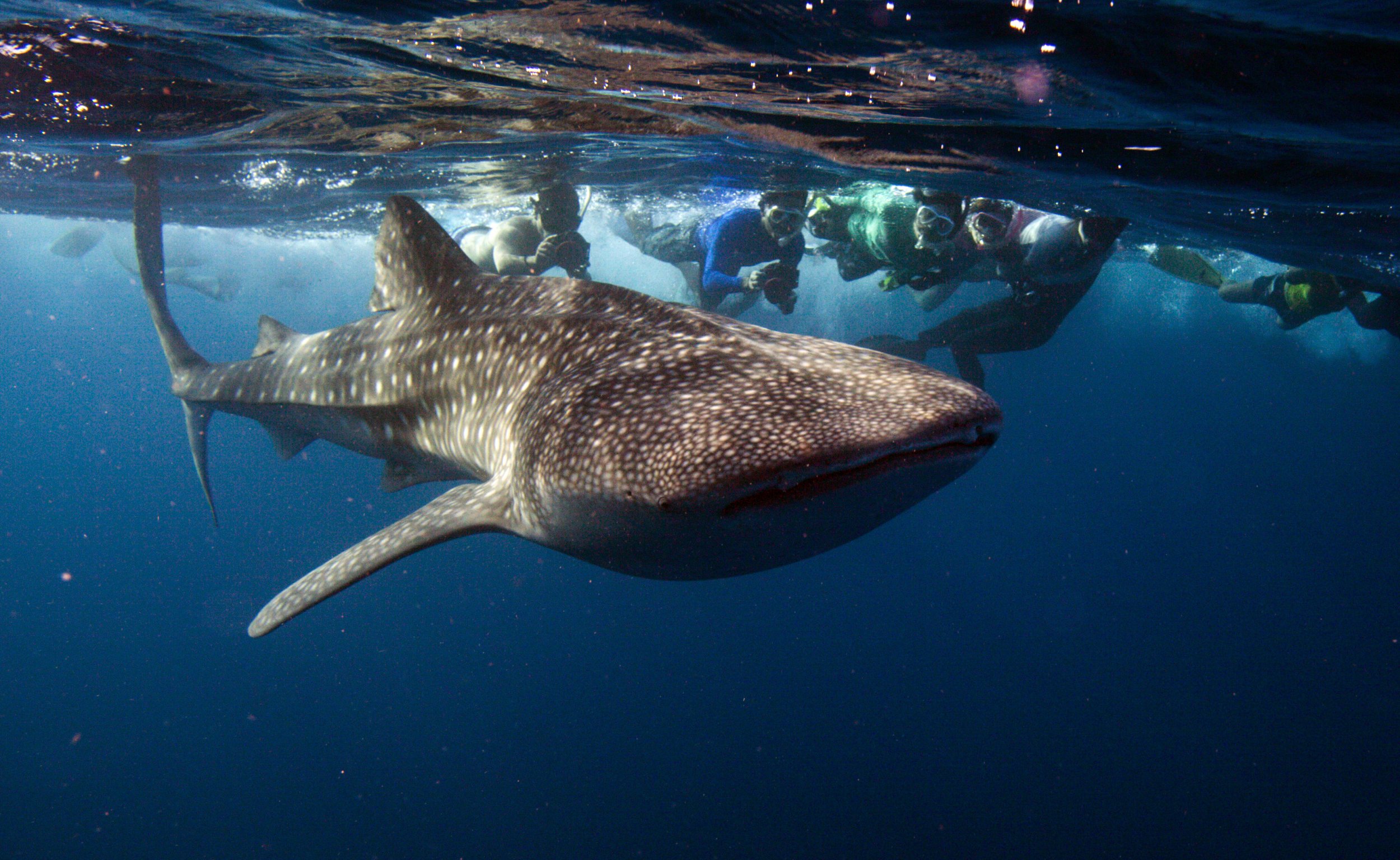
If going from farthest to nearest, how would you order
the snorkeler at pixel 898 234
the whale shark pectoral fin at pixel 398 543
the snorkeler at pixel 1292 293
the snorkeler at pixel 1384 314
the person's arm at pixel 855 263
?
1. the snorkeler at pixel 1384 314
2. the snorkeler at pixel 1292 293
3. the person's arm at pixel 855 263
4. the snorkeler at pixel 898 234
5. the whale shark pectoral fin at pixel 398 543

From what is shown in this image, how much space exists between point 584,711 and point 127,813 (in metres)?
22.2

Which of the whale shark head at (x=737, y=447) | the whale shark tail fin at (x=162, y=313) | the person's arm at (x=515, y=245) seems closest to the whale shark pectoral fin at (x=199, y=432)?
the whale shark tail fin at (x=162, y=313)

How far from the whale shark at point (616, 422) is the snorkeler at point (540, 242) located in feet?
15.7

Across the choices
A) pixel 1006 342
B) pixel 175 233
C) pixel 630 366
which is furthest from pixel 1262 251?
pixel 175 233

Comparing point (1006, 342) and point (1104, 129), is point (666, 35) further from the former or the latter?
point (1006, 342)

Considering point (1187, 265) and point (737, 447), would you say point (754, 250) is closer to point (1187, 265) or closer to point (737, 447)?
point (737, 447)

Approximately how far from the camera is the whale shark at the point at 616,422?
1.73 m

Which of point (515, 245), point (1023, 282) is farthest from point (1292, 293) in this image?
point (515, 245)

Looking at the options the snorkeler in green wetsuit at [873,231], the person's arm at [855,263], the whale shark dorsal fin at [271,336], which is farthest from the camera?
the person's arm at [855,263]

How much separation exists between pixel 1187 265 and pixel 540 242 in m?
16.3

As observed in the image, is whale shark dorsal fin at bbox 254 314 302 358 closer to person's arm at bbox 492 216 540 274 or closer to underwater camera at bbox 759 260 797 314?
person's arm at bbox 492 216 540 274

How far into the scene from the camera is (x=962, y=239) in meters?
10.6

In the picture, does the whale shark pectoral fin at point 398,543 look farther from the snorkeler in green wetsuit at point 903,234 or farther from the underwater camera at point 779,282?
the snorkeler in green wetsuit at point 903,234

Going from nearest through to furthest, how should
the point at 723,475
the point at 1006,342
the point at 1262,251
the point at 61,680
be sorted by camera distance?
the point at 723,475 < the point at 1006,342 < the point at 1262,251 < the point at 61,680
